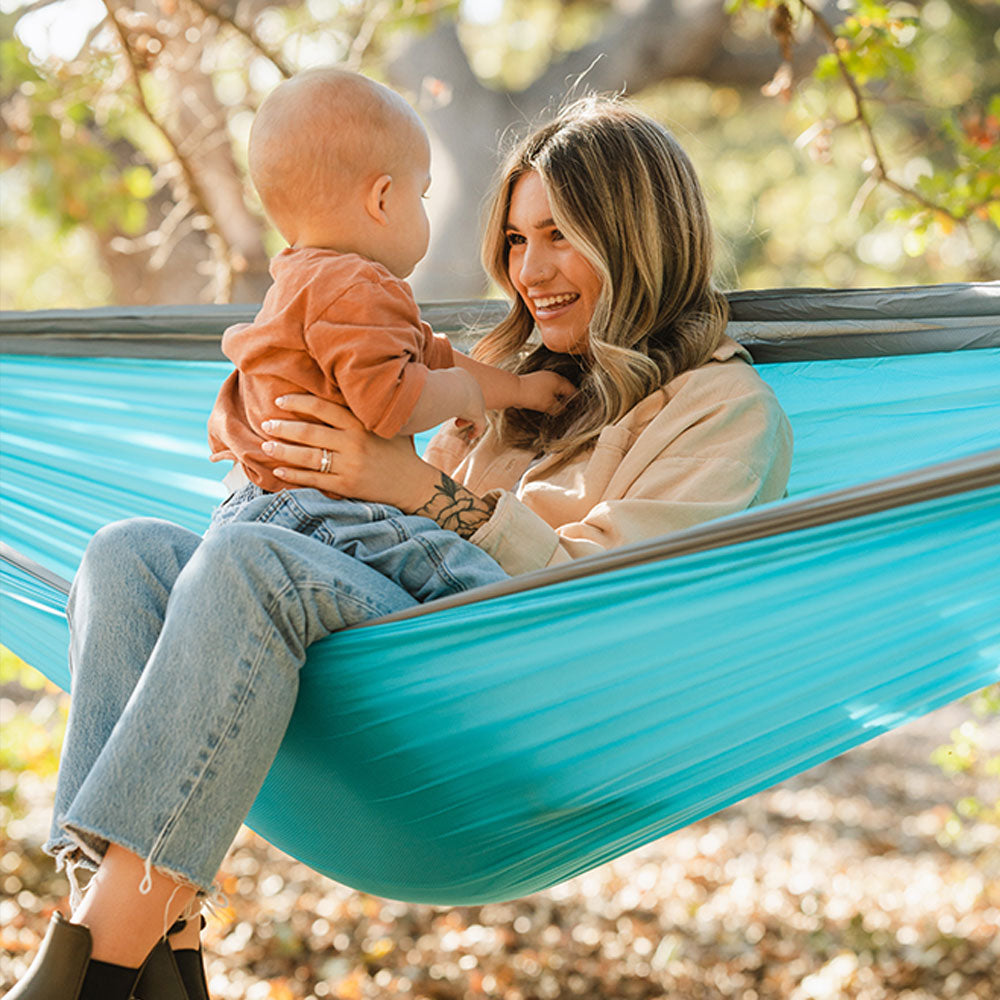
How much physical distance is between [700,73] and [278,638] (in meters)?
4.39

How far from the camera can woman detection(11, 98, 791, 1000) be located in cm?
118

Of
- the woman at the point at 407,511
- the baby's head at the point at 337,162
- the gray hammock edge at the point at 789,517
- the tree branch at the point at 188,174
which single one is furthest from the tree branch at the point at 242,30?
the gray hammock edge at the point at 789,517

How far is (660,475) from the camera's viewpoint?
1618 millimetres

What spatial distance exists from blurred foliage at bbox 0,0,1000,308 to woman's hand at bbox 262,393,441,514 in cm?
77

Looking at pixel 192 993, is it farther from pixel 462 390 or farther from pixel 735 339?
pixel 735 339

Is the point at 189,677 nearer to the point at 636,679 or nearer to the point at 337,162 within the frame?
the point at 636,679

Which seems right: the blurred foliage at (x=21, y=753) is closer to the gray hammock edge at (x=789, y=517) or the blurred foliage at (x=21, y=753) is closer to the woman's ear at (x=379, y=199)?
the woman's ear at (x=379, y=199)

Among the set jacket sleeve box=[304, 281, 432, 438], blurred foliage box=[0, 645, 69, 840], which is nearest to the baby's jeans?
jacket sleeve box=[304, 281, 432, 438]

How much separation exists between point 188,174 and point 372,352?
1665 mm

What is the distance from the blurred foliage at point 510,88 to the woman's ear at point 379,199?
625 mm

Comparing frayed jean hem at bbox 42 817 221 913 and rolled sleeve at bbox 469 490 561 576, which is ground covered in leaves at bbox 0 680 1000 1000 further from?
frayed jean hem at bbox 42 817 221 913

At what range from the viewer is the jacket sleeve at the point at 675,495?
1.55 meters

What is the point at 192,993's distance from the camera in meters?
1.32

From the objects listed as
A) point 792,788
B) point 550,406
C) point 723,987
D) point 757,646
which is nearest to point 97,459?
point 550,406
